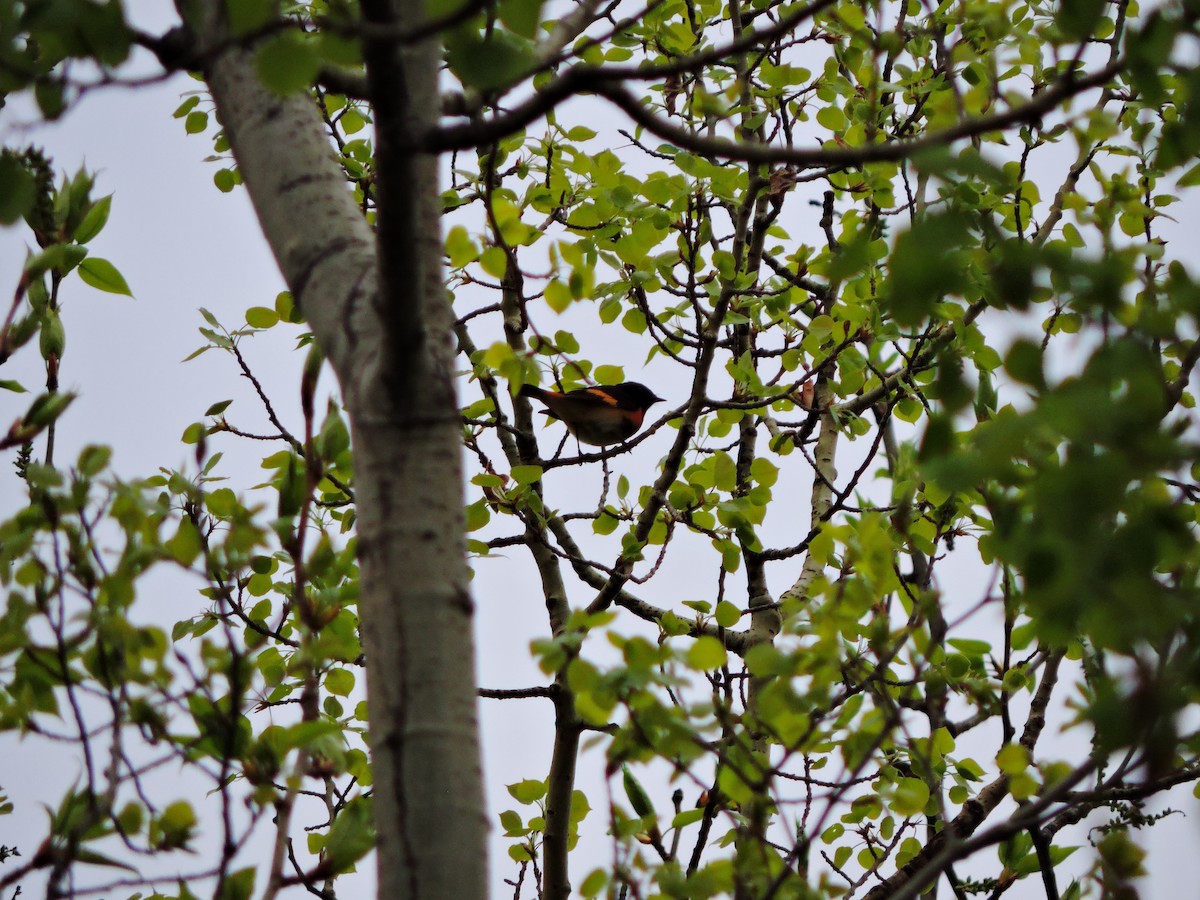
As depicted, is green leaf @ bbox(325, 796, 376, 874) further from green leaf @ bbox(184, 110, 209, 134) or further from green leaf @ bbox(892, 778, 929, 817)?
green leaf @ bbox(184, 110, 209, 134)

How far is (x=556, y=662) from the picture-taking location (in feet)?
6.97

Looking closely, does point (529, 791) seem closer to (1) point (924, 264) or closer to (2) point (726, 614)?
(2) point (726, 614)

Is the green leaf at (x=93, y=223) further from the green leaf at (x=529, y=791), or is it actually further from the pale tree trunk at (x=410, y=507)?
the green leaf at (x=529, y=791)

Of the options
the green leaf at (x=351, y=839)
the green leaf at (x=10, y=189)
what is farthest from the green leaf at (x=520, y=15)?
the green leaf at (x=351, y=839)

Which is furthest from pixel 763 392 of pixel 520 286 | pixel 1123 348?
pixel 1123 348

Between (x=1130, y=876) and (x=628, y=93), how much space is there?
62.2 inches

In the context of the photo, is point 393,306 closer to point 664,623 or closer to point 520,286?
point 520,286

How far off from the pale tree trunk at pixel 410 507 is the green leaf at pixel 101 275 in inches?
32.2

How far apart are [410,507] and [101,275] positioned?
1252 millimetres

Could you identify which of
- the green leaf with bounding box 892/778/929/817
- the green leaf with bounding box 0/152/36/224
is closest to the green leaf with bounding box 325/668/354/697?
the green leaf with bounding box 892/778/929/817

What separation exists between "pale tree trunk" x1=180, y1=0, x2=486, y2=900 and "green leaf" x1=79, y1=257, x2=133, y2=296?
818mm

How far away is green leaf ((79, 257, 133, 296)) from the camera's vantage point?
8.38 ft

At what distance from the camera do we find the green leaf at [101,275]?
2555 mm

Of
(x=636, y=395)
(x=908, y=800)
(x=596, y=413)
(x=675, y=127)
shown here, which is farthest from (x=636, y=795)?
(x=636, y=395)
